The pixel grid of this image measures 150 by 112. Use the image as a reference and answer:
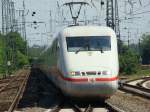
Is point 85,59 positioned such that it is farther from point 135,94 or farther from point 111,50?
point 135,94

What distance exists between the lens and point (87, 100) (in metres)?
20.0

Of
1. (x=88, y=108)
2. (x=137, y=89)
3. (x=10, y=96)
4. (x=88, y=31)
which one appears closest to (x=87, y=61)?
(x=88, y=31)

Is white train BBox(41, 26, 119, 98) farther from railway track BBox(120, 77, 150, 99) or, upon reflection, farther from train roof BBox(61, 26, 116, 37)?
railway track BBox(120, 77, 150, 99)

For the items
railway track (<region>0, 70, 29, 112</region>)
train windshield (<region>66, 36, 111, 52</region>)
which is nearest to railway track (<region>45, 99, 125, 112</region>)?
railway track (<region>0, 70, 29, 112</region>)

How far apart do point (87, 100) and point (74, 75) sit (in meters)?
1.99

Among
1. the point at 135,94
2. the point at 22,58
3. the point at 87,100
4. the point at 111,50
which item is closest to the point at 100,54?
the point at 111,50

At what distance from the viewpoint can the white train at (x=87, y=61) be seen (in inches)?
721

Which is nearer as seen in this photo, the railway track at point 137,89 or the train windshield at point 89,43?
the train windshield at point 89,43

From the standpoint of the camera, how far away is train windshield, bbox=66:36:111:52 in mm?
19672

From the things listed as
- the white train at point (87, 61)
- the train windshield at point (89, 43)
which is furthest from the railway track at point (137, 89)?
the white train at point (87, 61)

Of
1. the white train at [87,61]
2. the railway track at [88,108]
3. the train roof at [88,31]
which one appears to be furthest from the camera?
the train roof at [88,31]

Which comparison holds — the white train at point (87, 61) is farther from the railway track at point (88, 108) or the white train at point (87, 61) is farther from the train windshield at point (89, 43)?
the railway track at point (88, 108)

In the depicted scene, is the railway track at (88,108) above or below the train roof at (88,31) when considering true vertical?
below

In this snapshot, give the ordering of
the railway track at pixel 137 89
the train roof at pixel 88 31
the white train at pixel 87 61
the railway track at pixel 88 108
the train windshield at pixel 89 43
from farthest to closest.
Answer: the railway track at pixel 137 89 → the train roof at pixel 88 31 → the train windshield at pixel 89 43 → the white train at pixel 87 61 → the railway track at pixel 88 108
